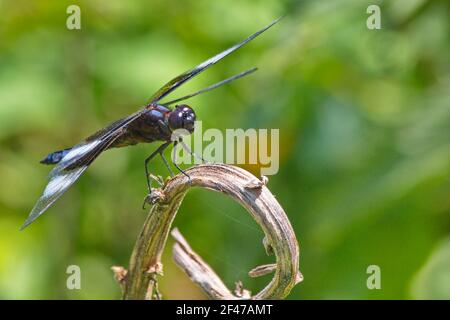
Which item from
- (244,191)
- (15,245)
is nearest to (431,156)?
(244,191)

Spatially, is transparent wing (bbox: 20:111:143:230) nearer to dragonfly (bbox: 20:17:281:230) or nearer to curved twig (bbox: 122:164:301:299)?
dragonfly (bbox: 20:17:281:230)

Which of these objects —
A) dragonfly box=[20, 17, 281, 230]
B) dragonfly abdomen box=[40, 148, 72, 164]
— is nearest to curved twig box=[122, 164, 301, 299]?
dragonfly box=[20, 17, 281, 230]

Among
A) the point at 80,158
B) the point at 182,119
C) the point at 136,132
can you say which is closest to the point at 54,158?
the point at 136,132

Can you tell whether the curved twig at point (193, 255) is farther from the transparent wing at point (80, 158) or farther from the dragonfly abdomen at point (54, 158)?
the dragonfly abdomen at point (54, 158)

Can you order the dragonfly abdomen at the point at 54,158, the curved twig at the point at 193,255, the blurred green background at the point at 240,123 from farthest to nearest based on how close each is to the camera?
the blurred green background at the point at 240,123 < the dragonfly abdomen at the point at 54,158 < the curved twig at the point at 193,255

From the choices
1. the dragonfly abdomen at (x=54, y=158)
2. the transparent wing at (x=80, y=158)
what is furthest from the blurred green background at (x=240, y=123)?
the transparent wing at (x=80, y=158)

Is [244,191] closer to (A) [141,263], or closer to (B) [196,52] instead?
(A) [141,263]

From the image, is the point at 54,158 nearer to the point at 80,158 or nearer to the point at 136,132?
the point at 136,132
